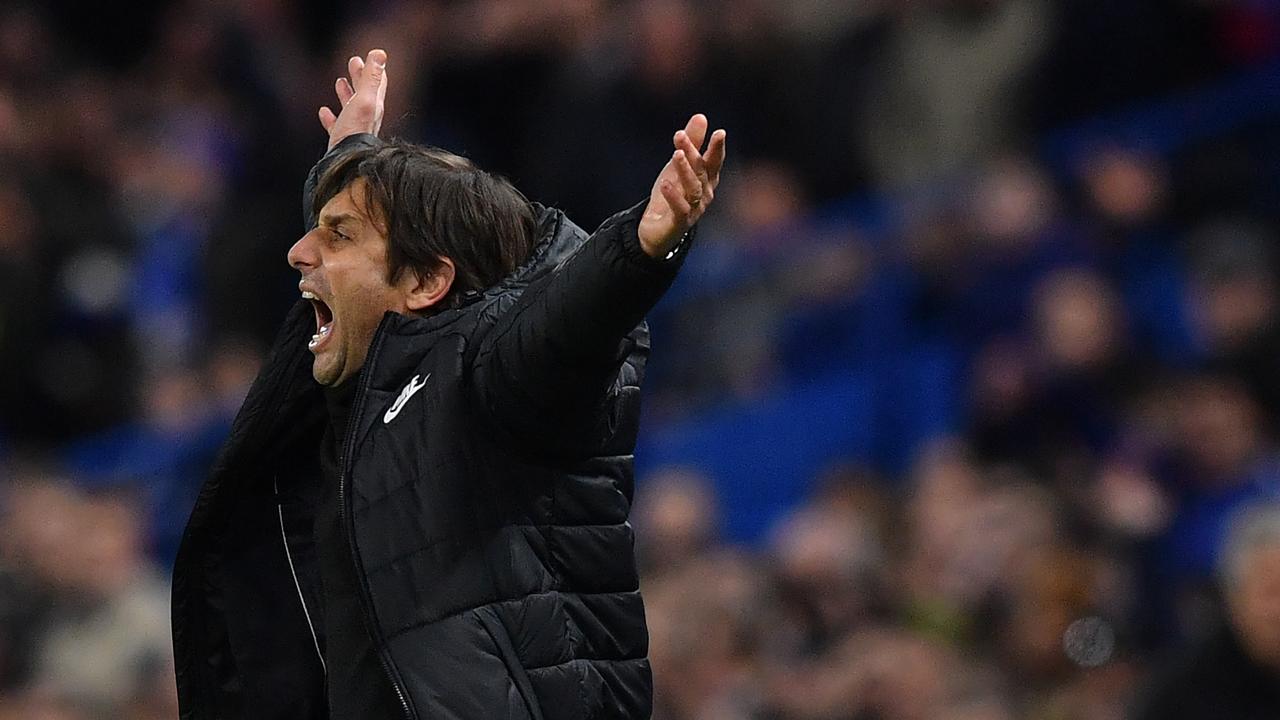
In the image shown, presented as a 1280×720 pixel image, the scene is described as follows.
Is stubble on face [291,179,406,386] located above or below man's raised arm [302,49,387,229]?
below

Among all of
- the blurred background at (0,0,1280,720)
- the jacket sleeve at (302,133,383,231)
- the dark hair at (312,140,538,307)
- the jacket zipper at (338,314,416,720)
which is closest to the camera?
the jacket zipper at (338,314,416,720)

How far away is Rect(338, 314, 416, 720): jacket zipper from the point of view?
2.75m

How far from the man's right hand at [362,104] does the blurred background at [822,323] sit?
1.78m

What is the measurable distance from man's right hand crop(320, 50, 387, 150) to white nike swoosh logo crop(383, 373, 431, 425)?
0.56 meters

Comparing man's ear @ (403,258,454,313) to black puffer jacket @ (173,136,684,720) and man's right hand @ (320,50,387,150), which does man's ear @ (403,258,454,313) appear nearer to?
black puffer jacket @ (173,136,684,720)

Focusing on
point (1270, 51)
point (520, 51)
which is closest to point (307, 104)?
point (520, 51)

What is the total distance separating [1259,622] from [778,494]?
365 cm

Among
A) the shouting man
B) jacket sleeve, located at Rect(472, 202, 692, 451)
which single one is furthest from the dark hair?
jacket sleeve, located at Rect(472, 202, 692, 451)

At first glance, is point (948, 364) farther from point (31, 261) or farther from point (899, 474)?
point (31, 261)

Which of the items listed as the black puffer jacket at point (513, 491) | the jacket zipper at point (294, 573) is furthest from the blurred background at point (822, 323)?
the jacket zipper at point (294, 573)

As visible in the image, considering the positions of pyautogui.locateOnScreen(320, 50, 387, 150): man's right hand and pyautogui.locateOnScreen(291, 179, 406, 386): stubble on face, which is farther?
pyautogui.locateOnScreen(320, 50, 387, 150): man's right hand

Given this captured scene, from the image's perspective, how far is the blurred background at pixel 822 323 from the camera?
5531mm

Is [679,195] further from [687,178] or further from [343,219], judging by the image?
[343,219]

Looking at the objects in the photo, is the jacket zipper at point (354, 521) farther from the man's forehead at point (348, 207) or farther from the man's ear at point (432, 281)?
the man's forehead at point (348, 207)
